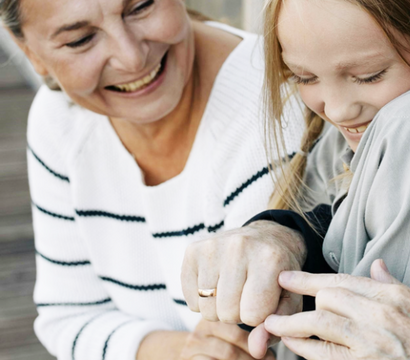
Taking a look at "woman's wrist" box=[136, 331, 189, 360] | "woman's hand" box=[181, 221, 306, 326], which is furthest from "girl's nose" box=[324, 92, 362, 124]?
"woman's wrist" box=[136, 331, 189, 360]

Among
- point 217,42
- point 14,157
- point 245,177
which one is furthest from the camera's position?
point 14,157

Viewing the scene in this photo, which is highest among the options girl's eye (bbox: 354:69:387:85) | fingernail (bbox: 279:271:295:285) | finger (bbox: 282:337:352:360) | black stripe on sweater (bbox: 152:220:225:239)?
girl's eye (bbox: 354:69:387:85)

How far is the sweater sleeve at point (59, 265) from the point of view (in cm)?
175

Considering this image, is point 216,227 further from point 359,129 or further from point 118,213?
point 359,129

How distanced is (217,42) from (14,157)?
290 centimetres

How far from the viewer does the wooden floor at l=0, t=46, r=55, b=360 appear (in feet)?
9.12

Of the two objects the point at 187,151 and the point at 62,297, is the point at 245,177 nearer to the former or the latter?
the point at 187,151

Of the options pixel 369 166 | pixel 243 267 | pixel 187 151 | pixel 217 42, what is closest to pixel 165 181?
pixel 187 151

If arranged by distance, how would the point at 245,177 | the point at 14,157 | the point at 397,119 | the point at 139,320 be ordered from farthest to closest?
the point at 14,157, the point at 139,320, the point at 245,177, the point at 397,119

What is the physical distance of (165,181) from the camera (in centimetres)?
165

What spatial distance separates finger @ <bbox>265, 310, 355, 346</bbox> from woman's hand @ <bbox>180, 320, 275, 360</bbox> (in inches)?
16.0

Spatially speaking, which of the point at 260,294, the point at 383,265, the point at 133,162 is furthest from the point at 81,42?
the point at 383,265

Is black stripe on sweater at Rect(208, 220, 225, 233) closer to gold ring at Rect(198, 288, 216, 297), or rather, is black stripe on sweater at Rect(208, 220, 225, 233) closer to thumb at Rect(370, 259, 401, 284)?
gold ring at Rect(198, 288, 216, 297)

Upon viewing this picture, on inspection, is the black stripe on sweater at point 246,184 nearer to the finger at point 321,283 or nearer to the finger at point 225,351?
the finger at point 225,351
